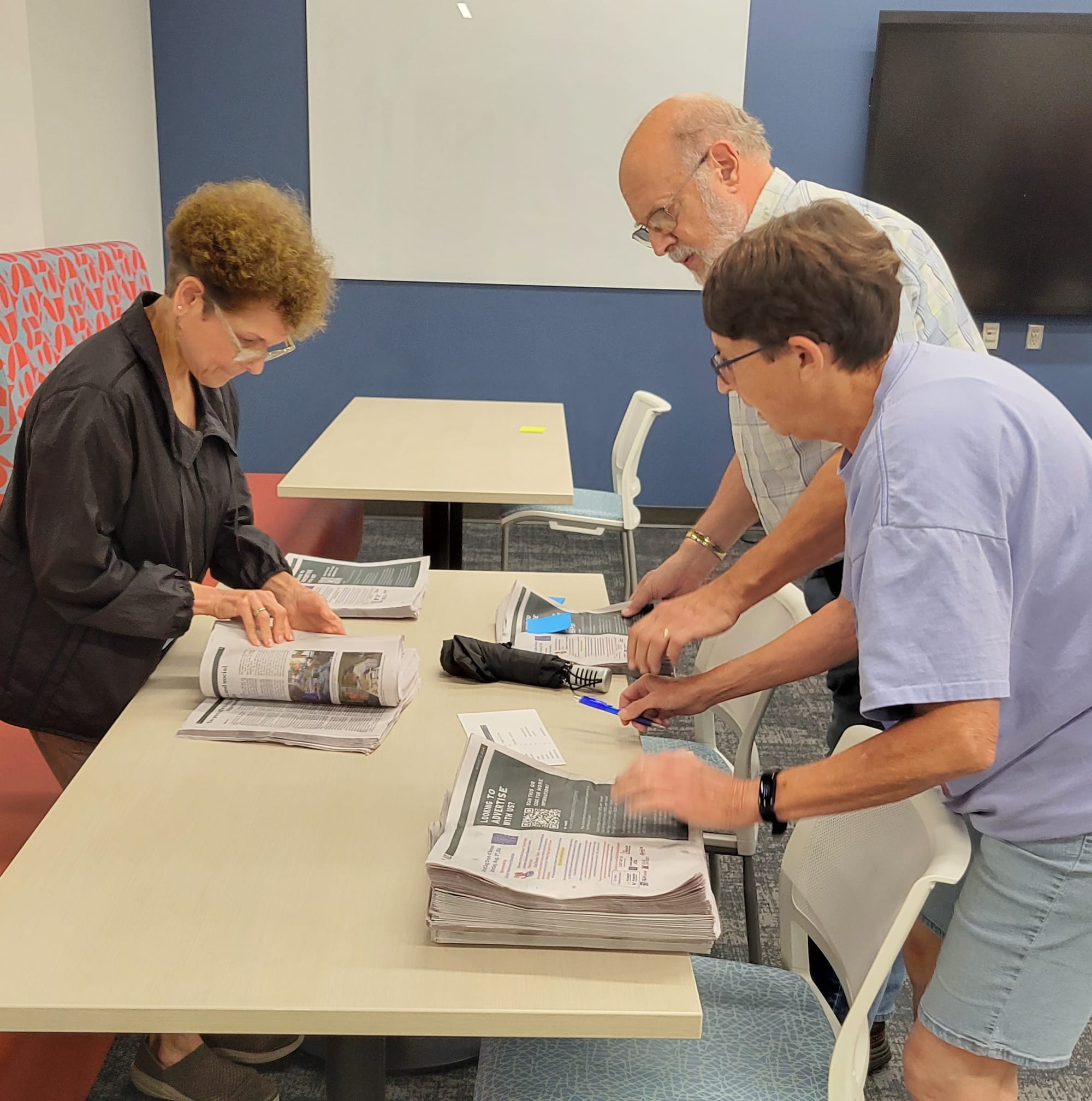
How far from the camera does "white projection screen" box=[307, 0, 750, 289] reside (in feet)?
16.7

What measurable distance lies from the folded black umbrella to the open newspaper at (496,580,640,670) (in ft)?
0.20

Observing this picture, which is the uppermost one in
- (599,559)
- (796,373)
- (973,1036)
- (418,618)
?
(796,373)

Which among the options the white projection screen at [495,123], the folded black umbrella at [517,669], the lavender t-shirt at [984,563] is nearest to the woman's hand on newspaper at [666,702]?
the folded black umbrella at [517,669]

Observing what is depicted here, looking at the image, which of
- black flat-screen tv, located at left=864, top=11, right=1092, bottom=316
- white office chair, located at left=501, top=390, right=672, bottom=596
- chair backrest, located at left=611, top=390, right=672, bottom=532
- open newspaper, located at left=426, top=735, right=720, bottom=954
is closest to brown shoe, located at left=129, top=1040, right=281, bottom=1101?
open newspaper, located at left=426, top=735, right=720, bottom=954

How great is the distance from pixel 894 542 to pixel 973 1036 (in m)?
0.64

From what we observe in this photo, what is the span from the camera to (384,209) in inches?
210

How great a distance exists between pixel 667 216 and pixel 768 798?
1.14m

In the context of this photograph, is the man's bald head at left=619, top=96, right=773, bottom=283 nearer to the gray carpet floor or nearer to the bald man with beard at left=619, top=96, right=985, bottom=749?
the bald man with beard at left=619, top=96, right=985, bottom=749

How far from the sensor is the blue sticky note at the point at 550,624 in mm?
1937

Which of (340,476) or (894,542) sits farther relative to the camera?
(340,476)

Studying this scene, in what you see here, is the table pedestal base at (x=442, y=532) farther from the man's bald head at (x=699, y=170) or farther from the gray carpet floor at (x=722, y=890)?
the man's bald head at (x=699, y=170)

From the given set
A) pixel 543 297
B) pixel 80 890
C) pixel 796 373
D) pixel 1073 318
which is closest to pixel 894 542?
pixel 796 373

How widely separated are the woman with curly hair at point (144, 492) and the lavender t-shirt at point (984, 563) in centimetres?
99

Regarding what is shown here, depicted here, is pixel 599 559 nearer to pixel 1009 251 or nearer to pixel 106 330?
pixel 1009 251
